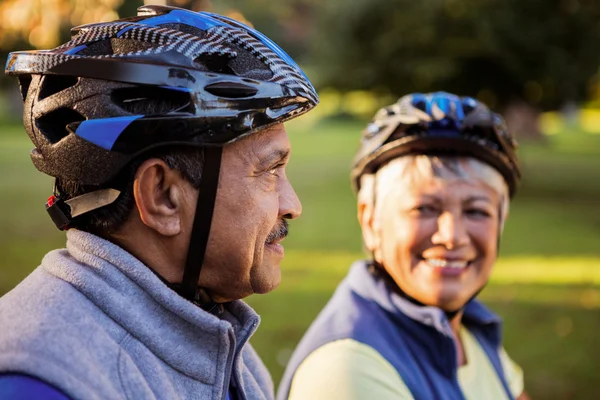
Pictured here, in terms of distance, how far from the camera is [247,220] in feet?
6.31

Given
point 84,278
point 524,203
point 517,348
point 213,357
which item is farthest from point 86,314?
point 524,203

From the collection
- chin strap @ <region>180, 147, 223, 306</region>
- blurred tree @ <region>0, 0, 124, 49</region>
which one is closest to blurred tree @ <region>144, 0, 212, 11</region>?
blurred tree @ <region>0, 0, 124, 49</region>

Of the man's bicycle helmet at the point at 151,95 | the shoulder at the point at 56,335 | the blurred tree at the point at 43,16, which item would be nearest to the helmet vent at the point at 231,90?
the man's bicycle helmet at the point at 151,95

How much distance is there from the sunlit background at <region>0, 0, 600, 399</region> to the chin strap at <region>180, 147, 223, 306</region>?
2556 millimetres

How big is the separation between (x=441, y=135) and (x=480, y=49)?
44.4 feet

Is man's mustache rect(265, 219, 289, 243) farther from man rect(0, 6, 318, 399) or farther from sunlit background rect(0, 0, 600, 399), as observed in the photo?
sunlit background rect(0, 0, 600, 399)

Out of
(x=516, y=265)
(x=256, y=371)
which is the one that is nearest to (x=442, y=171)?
(x=256, y=371)

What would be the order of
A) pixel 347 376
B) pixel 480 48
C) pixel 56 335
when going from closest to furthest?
1. pixel 56 335
2. pixel 347 376
3. pixel 480 48

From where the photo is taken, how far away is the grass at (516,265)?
757 centimetres

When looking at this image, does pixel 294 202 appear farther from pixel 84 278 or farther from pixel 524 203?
pixel 524 203

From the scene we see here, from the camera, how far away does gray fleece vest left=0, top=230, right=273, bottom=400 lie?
1.57m

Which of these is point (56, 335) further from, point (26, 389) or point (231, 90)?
point (231, 90)

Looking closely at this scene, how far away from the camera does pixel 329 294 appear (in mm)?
9500

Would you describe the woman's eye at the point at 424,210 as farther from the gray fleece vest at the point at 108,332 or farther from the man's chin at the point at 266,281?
the gray fleece vest at the point at 108,332
